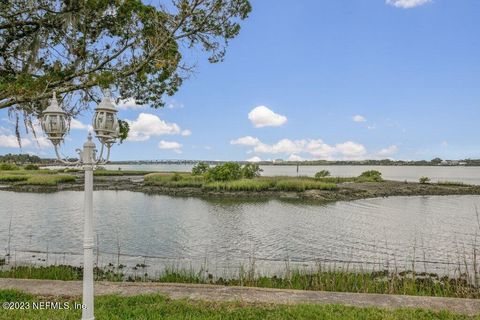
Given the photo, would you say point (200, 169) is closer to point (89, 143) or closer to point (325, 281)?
point (325, 281)

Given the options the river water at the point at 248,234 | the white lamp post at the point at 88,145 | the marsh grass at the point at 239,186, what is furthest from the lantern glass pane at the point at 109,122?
the marsh grass at the point at 239,186

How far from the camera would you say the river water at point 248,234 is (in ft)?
41.9

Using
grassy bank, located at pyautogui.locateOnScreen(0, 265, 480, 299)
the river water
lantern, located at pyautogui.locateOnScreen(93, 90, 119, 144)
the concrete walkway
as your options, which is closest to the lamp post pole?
lantern, located at pyautogui.locateOnScreen(93, 90, 119, 144)

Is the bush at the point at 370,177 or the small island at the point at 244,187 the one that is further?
the bush at the point at 370,177

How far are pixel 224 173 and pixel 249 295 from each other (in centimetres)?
3387

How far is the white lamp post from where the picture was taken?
4.20 metres

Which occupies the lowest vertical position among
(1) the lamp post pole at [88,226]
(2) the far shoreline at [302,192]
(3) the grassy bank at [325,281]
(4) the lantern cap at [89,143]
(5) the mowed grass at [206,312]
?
(3) the grassy bank at [325,281]

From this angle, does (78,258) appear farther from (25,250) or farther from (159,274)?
(159,274)

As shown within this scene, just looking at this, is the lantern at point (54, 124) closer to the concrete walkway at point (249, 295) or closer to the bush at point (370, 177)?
the concrete walkway at point (249, 295)

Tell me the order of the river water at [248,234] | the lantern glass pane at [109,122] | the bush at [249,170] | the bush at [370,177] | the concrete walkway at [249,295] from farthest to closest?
1. the bush at [370,177]
2. the bush at [249,170]
3. the river water at [248,234]
4. the concrete walkway at [249,295]
5. the lantern glass pane at [109,122]

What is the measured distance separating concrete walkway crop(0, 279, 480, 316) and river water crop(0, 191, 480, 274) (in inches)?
118

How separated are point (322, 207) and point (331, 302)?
22.3 meters

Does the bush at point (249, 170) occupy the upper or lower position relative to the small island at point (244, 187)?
upper

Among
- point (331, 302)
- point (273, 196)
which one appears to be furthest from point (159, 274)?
point (273, 196)
